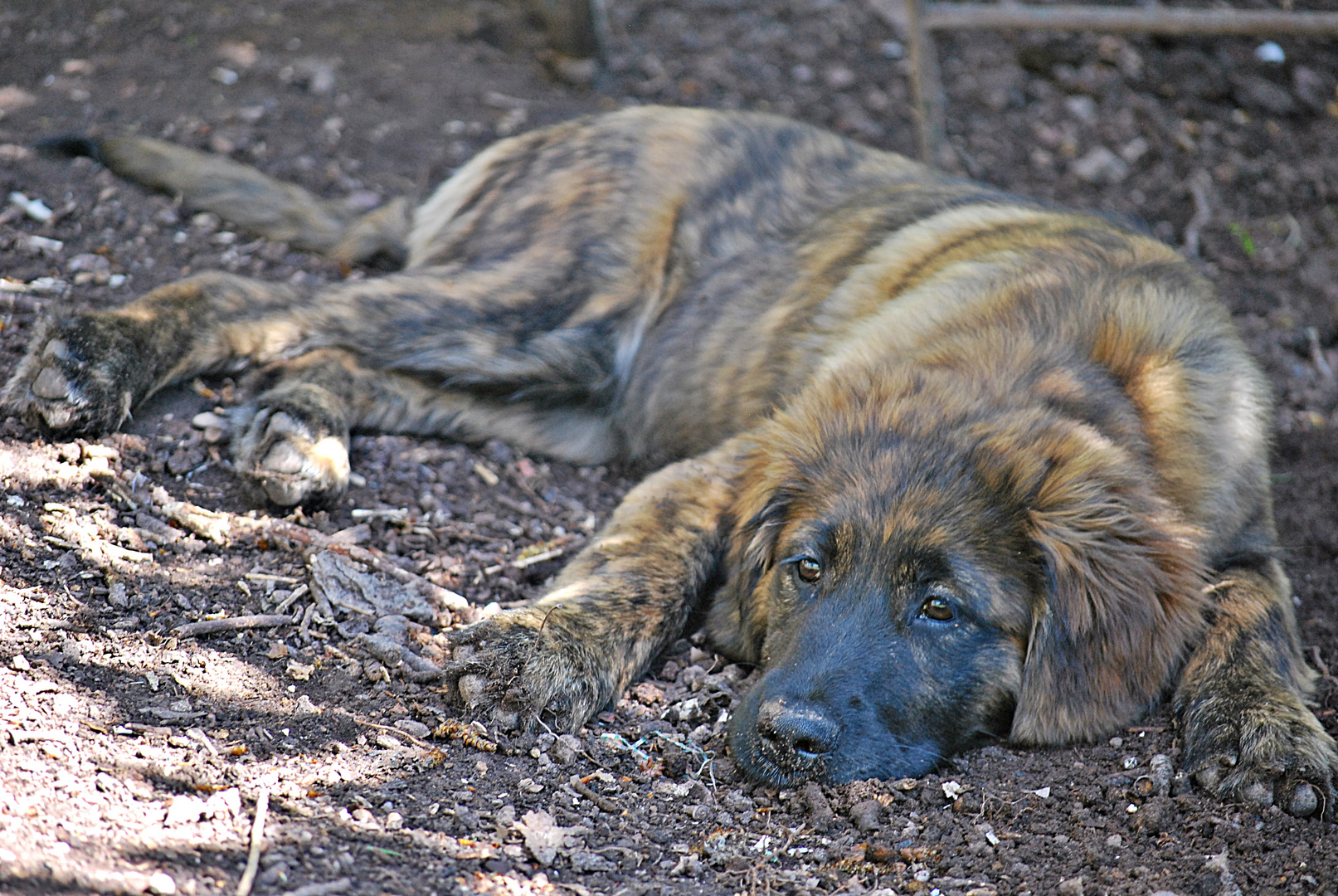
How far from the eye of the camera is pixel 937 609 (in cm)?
296

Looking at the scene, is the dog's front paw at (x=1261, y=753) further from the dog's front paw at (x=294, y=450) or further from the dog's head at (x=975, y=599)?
the dog's front paw at (x=294, y=450)

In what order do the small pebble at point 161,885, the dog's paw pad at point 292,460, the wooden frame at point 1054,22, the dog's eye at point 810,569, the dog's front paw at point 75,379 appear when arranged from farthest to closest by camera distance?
the wooden frame at point 1054,22 < the dog's paw pad at point 292,460 < the dog's front paw at point 75,379 < the dog's eye at point 810,569 < the small pebble at point 161,885

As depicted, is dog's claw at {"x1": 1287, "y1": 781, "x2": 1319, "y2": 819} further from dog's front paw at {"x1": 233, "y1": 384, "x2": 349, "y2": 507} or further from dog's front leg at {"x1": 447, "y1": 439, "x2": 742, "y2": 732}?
dog's front paw at {"x1": 233, "y1": 384, "x2": 349, "y2": 507}

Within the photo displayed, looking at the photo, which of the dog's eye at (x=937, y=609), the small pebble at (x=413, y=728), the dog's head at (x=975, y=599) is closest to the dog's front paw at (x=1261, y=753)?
the dog's head at (x=975, y=599)

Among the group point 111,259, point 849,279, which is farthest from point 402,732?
point 111,259

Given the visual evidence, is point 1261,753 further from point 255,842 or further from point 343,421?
point 343,421

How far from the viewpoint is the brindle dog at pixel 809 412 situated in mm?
2947

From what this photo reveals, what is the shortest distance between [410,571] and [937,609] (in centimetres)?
161

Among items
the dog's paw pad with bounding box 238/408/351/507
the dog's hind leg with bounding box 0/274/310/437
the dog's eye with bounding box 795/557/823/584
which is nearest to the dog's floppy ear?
the dog's eye with bounding box 795/557/823/584

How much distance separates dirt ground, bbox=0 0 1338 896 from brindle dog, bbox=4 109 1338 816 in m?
0.14

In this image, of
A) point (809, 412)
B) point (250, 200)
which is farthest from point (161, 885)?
point (250, 200)

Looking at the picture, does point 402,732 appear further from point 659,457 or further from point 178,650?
point 659,457

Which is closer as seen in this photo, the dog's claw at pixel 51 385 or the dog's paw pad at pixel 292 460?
the dog's claw at pixel 51 385

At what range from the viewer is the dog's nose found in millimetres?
2752
